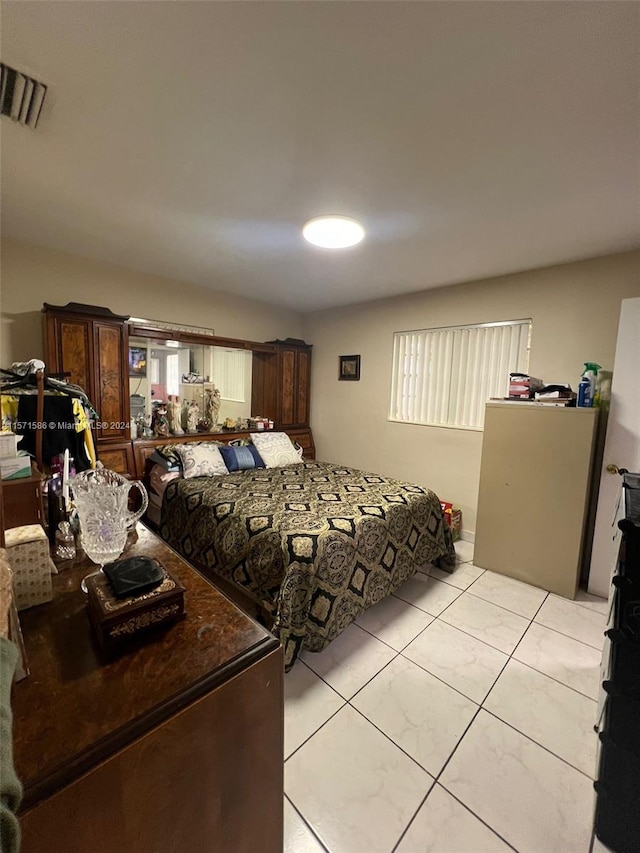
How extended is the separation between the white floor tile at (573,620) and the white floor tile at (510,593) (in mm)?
57

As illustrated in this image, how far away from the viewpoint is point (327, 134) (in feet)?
4.58

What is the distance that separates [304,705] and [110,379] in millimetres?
2713

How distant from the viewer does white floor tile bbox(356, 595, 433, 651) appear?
1991mm

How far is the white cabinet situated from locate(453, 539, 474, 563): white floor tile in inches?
5.7

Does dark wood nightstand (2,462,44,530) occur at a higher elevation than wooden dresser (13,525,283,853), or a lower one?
higher

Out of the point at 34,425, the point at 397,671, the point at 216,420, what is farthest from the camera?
the point at 216,420

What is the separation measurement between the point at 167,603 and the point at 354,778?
1.12 meters

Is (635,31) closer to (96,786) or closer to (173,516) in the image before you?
(96,786)

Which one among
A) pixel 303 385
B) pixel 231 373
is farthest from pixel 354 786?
pixel 303 385

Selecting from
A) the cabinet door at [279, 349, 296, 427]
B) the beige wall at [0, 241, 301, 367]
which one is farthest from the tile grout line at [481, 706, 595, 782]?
the beige wall at [0, 241, 301, 367]

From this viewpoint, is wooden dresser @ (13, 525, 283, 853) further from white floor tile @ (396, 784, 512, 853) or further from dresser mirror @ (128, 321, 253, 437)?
dresser mirror @ (128, 321, 253, 437)

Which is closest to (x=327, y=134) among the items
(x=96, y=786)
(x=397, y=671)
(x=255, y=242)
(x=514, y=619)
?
(x=255, y=242)

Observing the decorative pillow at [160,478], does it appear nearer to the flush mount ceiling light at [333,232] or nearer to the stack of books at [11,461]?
the stack of books at [11,461]

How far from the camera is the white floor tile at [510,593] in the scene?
2.28 meters
